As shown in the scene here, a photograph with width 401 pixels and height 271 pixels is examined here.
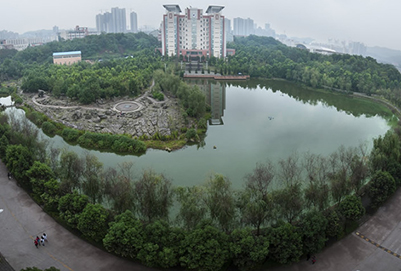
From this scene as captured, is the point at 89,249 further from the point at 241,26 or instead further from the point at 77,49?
the point at 241,26

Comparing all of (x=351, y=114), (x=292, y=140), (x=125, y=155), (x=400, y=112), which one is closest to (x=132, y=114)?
(x=125, y=155)

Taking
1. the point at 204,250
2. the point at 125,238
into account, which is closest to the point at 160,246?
the point at 125,238

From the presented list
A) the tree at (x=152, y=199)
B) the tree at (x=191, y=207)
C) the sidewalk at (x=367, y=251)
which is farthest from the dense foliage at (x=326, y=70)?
the tree at (x=152, y=199)

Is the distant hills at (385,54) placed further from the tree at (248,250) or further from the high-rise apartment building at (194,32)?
the tree at (248,250)

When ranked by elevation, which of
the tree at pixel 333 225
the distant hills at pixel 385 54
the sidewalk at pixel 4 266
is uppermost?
the distant hills at pixel 385 54

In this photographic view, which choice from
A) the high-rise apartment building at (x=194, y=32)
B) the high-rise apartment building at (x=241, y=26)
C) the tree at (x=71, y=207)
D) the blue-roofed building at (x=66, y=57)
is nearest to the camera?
the tree at (x=71, y=207)

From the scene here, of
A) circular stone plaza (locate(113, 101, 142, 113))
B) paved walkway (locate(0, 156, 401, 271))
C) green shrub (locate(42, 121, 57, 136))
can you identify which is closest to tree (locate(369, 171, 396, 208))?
paved walkway (locate(0, 156, 401, 271))
